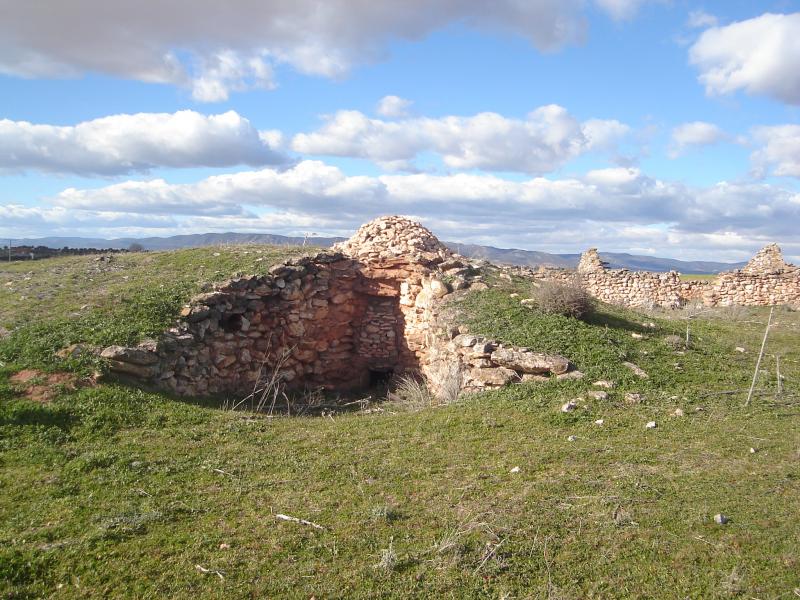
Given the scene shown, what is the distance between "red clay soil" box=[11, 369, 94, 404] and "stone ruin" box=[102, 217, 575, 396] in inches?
27.0

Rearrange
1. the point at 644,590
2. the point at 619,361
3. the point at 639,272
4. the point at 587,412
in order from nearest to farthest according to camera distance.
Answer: the point at 644,590, the point at 587,412, the point at 619,361, the point at 639,272

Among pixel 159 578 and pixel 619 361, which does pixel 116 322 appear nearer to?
pixel 159 578

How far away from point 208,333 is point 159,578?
7.05m

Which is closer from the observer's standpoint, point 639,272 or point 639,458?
point 639,458

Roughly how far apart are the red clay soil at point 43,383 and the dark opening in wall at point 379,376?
24.5 ft

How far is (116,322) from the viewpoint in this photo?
984 centimetres

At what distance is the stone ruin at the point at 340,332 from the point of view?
31.4 feet

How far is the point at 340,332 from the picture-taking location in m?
13.9

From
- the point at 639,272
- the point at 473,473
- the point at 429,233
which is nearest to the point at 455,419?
the point at 473,473

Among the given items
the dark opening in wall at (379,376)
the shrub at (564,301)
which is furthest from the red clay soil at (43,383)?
the shrub at (564,301)

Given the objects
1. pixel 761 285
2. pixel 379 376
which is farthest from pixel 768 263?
pixel 379 376

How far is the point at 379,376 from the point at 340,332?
169cm

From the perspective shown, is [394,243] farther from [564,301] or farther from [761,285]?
[761,285]

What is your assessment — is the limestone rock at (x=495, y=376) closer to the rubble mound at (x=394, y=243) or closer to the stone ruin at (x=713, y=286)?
the rubble mound at (x=394, y=243)
